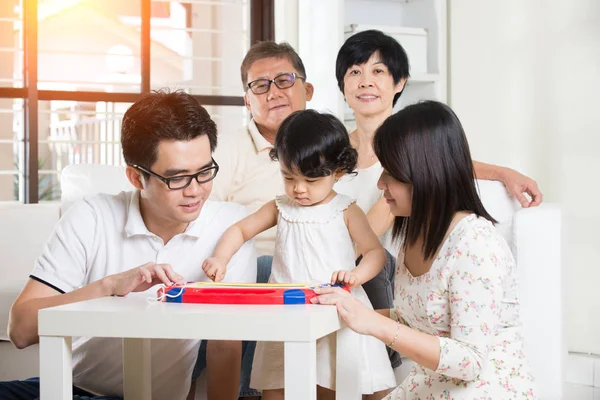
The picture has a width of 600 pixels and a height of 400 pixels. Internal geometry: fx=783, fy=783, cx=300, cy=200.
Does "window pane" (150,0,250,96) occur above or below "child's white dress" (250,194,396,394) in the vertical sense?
above

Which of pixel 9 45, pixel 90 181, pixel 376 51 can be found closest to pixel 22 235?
pixel 90 181

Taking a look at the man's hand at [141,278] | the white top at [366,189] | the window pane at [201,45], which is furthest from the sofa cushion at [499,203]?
the window pane at [201,45]

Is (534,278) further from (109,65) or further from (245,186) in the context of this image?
(109,65)

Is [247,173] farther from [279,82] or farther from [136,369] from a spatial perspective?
[136,369]

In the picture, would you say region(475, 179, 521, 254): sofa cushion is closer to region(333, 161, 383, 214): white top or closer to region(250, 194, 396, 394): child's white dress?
region(333, 161, 383, 214): white top

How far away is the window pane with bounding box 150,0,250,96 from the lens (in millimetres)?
6672

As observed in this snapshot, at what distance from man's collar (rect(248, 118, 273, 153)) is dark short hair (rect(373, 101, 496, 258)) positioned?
47.6 inches

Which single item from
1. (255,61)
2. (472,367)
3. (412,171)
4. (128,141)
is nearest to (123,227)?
(128,141)

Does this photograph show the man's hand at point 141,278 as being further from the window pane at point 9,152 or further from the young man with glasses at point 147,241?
the window pane at point 9,152

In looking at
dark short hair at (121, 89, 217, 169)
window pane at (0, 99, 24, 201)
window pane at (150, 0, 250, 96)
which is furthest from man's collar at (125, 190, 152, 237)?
window pane at (0, 99, 24, 201)

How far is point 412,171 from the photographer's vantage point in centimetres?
147

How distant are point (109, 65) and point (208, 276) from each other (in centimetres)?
646

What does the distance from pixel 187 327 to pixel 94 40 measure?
7086 mm

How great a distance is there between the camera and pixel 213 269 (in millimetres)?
1661
